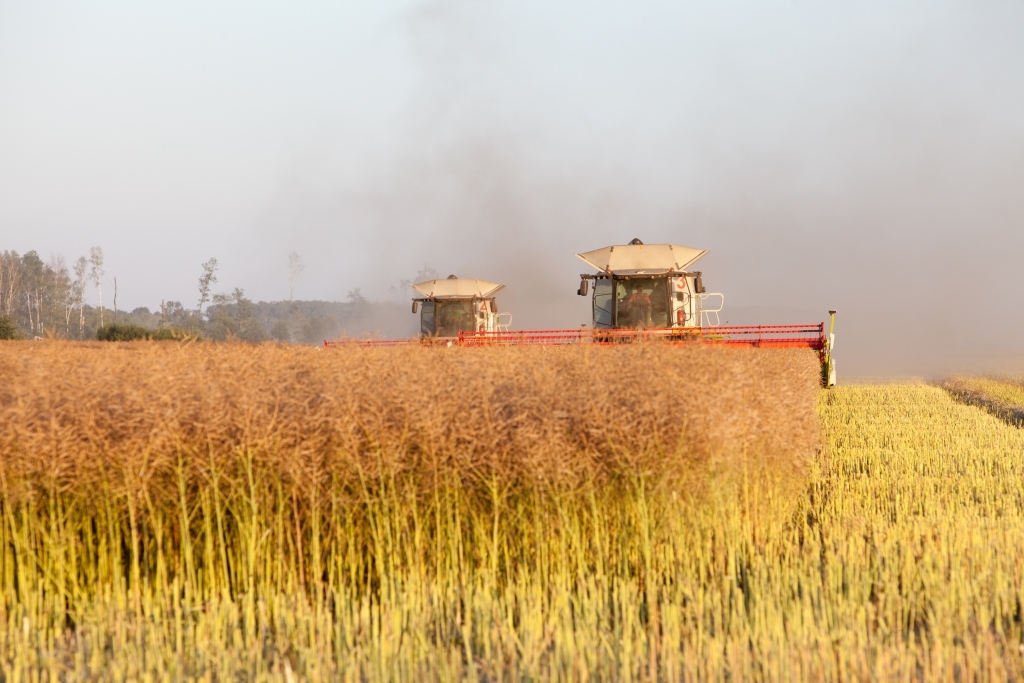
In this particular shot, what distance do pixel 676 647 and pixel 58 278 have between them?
9182cm

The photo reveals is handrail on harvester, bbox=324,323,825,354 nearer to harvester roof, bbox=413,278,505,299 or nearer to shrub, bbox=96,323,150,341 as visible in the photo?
harvester roof, bbox=413,278,505,299

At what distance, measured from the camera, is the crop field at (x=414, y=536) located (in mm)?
4496

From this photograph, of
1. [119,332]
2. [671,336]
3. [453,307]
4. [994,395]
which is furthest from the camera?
[119,332]

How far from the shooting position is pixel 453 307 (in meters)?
19.0

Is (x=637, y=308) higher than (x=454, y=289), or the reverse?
(x=454, y=289)

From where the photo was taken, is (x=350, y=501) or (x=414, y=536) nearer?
(x=350, y=501)

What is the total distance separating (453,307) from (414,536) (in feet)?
45.3

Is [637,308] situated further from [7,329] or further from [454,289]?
[7,329]

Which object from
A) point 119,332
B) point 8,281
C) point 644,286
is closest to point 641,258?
point 644,286

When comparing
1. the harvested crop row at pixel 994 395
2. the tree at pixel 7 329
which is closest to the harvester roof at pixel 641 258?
the harvested crop row at pixel 994 395

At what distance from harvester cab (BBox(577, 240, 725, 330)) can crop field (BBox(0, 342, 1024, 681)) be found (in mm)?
10116

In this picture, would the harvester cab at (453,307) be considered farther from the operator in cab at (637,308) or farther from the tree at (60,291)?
the tree at (60,291)

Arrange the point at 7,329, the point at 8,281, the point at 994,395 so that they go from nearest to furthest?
the point at 994,395
the point at 7,329
the point at 8,281

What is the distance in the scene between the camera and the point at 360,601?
533cm
